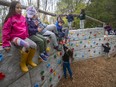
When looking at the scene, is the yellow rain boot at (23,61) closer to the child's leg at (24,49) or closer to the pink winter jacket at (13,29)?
the child's leg at (24,49)

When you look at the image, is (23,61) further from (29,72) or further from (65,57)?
(65,57)

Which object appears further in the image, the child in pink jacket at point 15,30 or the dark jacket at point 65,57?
the dark jacket at point 65,57

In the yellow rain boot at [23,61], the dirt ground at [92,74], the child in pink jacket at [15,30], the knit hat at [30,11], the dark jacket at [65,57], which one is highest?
the knit hat at [30,11]

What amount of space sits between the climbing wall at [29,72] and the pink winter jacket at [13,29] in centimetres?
23

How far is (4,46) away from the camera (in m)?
3.52

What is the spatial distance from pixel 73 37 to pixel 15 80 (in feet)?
23.3

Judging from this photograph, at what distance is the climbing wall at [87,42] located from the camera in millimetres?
10938

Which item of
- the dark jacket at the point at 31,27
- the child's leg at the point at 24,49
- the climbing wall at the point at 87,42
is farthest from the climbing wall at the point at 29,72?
the climbing wall at the point at 87,42

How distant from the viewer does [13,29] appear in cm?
376

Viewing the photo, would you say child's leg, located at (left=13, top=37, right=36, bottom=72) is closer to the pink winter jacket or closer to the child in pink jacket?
the child in pink jacket

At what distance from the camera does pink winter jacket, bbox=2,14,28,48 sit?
11.7 feet

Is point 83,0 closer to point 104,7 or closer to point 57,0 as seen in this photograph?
point 57,0

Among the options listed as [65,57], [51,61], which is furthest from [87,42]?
[51,61]

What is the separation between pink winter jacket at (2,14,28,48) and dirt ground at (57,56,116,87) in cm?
462
